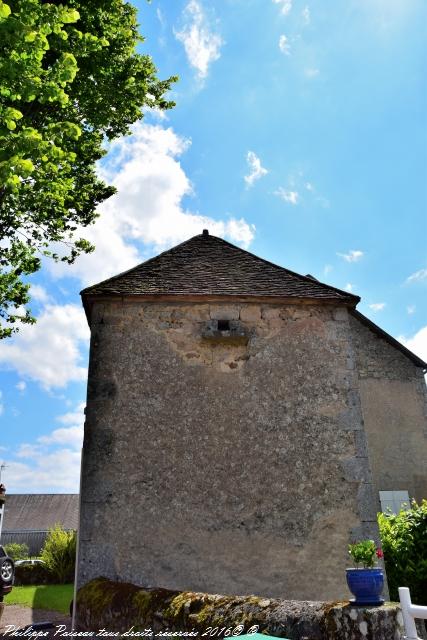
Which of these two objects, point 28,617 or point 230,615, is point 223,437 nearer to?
point 230,615

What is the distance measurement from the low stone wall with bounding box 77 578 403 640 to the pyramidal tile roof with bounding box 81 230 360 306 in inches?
161

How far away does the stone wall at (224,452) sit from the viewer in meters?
6.34

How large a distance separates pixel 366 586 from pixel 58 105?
7891mm

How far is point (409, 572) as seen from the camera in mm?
6727

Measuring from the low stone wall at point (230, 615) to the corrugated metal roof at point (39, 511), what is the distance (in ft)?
118

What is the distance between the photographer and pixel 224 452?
684cm

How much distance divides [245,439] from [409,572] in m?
2.85

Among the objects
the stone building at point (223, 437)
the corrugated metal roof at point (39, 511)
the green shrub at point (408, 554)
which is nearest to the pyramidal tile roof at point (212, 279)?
the stone building at point (223, 437)

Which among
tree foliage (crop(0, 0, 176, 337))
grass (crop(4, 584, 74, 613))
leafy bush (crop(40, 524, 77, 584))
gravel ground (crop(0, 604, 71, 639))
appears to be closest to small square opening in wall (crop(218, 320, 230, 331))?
tree foliage (crop(0, 0, 176, 337))

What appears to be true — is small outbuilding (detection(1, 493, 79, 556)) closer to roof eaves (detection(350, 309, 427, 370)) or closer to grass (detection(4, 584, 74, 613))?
grass (detection(4, 584, 74, 613))

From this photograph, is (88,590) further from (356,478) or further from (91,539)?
(356,478)

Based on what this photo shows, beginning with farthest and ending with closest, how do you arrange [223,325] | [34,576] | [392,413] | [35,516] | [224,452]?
[35,516], [34,576], [392,413], [223,325], [224,452]

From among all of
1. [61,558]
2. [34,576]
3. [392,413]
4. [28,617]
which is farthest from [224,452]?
[34,576]

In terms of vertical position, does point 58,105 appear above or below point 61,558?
above
